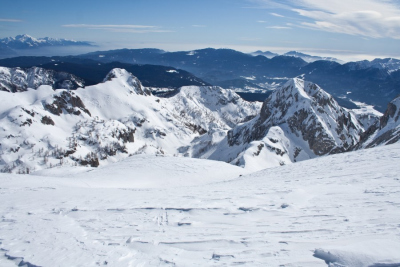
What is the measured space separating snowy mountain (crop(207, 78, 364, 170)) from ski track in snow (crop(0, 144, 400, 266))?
76.9m

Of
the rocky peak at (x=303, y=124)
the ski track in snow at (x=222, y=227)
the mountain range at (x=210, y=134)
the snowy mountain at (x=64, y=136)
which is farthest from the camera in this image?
the snowy mountain at (x=64, y=136)

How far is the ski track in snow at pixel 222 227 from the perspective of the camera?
780cm

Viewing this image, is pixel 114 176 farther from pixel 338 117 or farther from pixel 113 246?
pixel 338 117

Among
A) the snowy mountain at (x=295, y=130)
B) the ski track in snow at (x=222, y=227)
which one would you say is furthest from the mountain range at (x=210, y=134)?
the ski track in snow at (x=222, y=227)

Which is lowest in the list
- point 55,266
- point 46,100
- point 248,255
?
point 46,100

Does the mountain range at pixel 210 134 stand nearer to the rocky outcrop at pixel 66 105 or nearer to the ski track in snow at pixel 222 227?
the rocky outcrop at pixel 66 105

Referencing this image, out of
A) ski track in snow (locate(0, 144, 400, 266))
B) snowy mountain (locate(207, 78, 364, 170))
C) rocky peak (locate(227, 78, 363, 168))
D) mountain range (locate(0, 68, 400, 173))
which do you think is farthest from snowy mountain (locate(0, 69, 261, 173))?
ski track in snow (locate(0, 144, 400, 266))

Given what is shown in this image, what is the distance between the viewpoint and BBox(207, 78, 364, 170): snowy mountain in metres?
108

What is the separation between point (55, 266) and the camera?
809 cm

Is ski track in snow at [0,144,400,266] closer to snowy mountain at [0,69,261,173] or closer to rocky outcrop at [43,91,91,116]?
snowy mountain at [0,69,261,173]

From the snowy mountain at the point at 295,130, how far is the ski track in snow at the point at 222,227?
7691cm

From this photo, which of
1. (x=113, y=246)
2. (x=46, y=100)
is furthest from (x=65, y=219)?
(x=46, y=100)

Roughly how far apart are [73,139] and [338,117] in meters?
143

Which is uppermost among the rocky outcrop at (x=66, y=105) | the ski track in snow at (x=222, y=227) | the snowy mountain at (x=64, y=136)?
the ski track in snow at (x=222, y=227)
